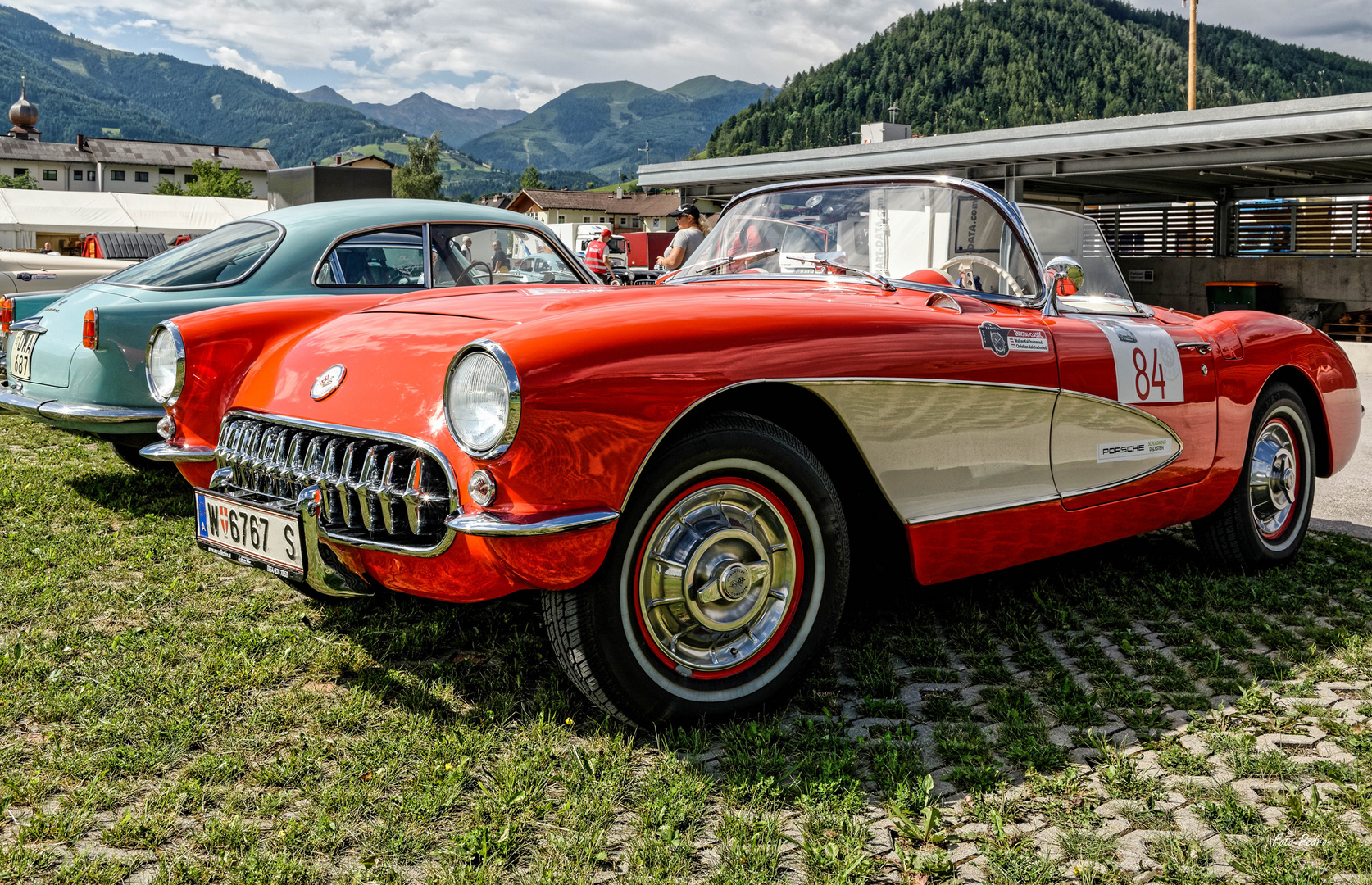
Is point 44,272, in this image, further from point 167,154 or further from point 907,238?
point 167,154

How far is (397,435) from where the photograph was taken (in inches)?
97.1

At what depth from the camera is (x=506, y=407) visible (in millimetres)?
2293

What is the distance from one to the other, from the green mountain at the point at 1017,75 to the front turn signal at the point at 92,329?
112196 mm

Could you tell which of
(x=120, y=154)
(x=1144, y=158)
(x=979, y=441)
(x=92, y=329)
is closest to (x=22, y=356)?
(x=92, y=329)

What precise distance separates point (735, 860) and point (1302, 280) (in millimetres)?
20394

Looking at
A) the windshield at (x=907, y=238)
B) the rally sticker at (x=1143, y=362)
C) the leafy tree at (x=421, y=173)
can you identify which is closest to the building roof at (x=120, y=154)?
the leafy tree at (x=421, y=173)

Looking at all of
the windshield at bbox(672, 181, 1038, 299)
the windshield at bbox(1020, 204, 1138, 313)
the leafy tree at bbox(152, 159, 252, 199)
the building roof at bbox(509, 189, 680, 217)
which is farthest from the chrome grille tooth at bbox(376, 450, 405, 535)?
the building roof at bbox(509, 189, 680, 217)

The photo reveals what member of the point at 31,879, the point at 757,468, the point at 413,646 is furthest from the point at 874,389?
the point at 31,879

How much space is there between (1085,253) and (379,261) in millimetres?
3706

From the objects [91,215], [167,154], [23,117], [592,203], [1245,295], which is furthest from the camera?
[167,154]

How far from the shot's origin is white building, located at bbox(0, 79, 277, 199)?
105m

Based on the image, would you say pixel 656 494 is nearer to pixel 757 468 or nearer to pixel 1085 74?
pixel 757 468

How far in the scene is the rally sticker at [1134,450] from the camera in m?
3.43

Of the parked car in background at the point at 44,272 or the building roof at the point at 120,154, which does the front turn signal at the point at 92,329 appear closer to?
the parked car in background at the point at 44,272
